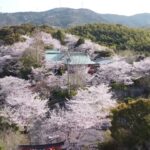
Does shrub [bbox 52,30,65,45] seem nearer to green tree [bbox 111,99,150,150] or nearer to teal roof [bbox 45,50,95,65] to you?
teal roof [bbox 45,50,95,65]

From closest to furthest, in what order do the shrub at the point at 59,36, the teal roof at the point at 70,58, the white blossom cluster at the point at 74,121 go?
the white blossom cluster at the point at 74,121 < the teal roof at the point at 70,58 < the shrub at the point at 59,36

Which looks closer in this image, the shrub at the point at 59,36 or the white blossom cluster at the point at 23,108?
the white blossom cluster at the point at 23,108

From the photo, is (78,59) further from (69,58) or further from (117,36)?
(117,36)

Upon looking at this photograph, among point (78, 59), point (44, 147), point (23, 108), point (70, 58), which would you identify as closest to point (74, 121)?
point (44, 147)

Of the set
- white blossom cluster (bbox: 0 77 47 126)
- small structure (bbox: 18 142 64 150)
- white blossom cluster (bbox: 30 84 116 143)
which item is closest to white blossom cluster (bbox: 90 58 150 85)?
white blossom cluster (bbox: 0 77 47 126)

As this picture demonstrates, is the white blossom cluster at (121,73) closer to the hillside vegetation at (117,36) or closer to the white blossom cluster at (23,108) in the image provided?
the white blossom cluster at (23,108)

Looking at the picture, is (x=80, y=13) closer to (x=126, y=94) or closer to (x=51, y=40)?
(x=51, y=40)

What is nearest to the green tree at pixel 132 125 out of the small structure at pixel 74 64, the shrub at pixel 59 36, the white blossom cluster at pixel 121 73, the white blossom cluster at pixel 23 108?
the white blossom cluster at pixel 23 108

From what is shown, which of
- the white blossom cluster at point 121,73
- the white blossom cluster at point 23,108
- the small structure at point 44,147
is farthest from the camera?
the white blossom cluster at point 121,73
